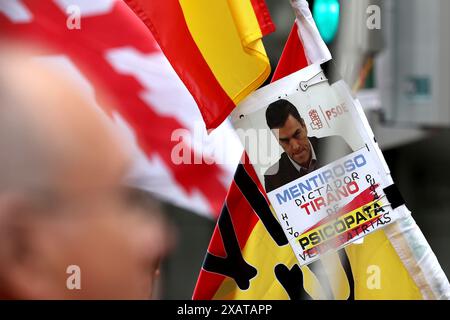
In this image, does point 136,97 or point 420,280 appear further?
point 136,97

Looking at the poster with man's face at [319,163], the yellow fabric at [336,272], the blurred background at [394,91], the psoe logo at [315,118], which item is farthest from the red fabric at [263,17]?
the yellow fabric at [336,272]

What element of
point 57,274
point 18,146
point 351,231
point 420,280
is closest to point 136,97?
point 18,146

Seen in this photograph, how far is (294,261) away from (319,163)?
0.42m

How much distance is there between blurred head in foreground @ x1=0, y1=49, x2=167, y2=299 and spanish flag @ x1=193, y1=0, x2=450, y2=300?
30cm

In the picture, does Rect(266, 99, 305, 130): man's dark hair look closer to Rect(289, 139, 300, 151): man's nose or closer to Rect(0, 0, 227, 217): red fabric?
Rect(289, 139, 300, 151): man's nose

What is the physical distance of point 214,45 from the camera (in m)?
4.26

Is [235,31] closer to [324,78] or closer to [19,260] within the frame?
[324,78]

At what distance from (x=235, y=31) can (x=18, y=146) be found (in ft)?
3.43

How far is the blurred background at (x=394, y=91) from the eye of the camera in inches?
170

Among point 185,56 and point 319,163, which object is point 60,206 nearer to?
point 185,56

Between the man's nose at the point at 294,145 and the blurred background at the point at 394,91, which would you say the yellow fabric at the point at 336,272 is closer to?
the blurred background at the point at 394,91

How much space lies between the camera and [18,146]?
443cm

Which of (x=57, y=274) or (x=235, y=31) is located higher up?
(x=235, y=31)
